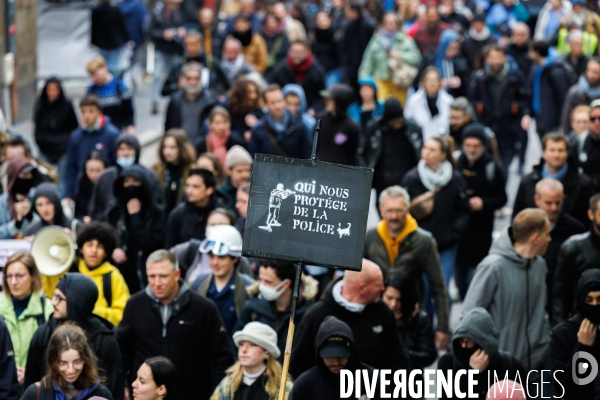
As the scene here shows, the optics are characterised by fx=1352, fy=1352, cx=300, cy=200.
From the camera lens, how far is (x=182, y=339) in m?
8.80

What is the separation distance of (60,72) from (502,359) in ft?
58.3

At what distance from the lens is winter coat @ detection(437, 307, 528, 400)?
26.1ft

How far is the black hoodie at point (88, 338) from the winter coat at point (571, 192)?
160 inches

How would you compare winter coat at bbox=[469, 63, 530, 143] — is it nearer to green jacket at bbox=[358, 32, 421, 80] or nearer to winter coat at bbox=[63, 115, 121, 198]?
green jacket at bbox=[358, 32, 421, 80]

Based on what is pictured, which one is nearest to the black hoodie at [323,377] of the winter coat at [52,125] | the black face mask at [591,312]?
the black face mask at [591,312]

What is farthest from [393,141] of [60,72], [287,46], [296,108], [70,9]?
[70,9]

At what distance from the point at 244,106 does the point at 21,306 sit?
5996 millimetres

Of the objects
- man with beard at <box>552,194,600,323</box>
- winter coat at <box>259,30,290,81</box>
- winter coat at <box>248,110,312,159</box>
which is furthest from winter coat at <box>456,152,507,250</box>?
winter coat at <box>259,30,290,81</box>

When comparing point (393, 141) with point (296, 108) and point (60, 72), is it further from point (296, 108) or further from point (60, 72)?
point (60, 72)

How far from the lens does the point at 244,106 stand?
14.6 metres

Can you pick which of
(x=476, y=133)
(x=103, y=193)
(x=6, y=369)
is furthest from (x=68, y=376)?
(x=476, y=133)

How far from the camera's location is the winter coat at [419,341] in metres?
9.14

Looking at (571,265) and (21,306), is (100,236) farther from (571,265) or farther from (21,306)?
(571,265)

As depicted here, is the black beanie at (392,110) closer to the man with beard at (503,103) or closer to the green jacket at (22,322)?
the man with beard at (503,103)
